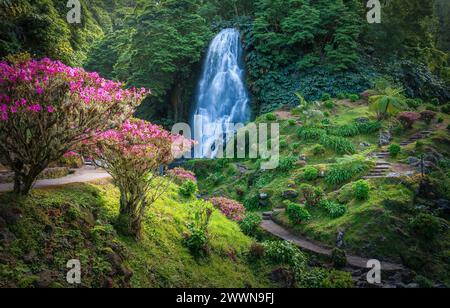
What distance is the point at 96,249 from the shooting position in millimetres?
7277

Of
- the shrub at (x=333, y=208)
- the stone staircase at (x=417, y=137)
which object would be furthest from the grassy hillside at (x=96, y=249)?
the stone staircase at (x=417, y=137)

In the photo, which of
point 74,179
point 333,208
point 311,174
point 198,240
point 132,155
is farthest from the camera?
point 311,174

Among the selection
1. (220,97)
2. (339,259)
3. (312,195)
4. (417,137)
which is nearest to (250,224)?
(312,195)

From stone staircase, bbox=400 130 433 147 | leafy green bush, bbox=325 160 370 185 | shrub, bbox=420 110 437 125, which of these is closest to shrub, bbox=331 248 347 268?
leafy green bush, bbox=325 160 370 185

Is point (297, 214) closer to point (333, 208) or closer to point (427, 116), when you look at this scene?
point (333, 208)

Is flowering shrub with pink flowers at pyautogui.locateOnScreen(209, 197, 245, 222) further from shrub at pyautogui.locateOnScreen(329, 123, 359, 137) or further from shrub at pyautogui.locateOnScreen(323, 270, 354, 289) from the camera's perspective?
shrub at pyautogui.locateOnScreen(329, 123, 359, 137)

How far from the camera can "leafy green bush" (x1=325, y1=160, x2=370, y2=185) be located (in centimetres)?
1528

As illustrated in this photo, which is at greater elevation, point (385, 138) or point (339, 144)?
point (385, 138)

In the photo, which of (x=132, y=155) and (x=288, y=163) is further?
(x=288, y=163)

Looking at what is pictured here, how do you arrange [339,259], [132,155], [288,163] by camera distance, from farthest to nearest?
[288,163]
[339,259]
[132,155]

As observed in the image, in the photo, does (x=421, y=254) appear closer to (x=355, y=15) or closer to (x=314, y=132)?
(x=314, y=132)

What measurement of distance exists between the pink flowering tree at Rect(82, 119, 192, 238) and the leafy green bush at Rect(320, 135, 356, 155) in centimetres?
1194

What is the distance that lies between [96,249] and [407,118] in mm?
18829

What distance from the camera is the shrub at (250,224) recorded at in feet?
42.9
